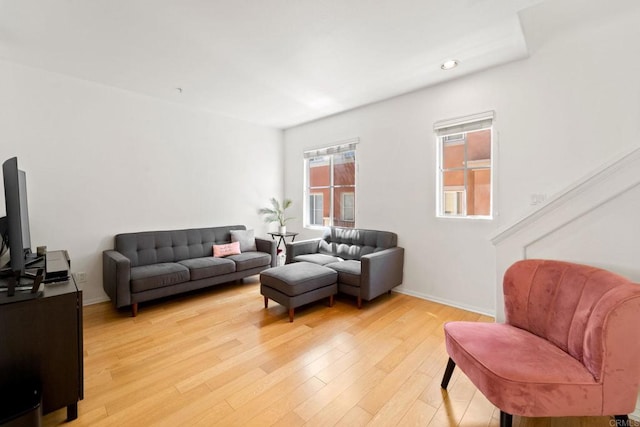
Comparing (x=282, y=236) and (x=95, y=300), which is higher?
(x=282, y=236)

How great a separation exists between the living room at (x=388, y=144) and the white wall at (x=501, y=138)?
0.04 feet

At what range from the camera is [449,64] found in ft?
9.43

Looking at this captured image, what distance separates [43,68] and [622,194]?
202 inches

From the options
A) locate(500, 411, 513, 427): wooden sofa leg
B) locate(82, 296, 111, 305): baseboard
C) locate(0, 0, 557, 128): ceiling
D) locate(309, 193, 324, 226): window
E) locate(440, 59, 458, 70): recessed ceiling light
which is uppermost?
locate(0, 0, 557, 128): ceiling

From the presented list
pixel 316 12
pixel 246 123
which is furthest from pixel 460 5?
pixel 246 123

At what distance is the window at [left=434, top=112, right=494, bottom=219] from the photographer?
3107mm

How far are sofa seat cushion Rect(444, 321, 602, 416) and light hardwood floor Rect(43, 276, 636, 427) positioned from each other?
43 cm

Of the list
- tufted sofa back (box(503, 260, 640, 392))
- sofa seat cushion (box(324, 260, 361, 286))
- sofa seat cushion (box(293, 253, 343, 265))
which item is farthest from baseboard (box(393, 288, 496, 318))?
tufted sofa back (box(503, 260, 640, 392))

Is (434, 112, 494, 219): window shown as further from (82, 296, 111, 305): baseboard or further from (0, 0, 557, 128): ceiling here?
(82, 296, 111, 305): baseboard

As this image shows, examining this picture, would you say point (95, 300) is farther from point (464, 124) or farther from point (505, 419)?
point (464, 124)

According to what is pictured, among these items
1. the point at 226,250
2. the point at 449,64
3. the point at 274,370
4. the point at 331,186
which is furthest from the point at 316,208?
the point at 274,370

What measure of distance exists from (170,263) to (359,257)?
8.18ft

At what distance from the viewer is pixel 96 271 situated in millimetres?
3383

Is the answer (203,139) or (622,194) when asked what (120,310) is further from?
(622,194)
